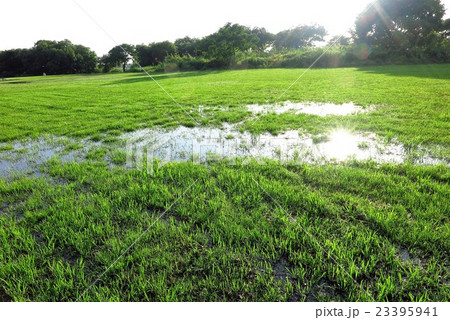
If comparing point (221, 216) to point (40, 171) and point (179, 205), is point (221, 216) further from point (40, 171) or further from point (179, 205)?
point (40, 171)

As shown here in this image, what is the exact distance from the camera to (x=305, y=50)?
36.4 meters

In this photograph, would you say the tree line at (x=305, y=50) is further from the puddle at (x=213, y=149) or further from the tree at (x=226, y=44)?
the puddle at (x=213, y=149)

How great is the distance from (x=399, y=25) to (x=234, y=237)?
168 feet

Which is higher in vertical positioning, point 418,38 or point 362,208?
point 418,38

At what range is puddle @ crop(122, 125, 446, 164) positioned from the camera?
169 inches

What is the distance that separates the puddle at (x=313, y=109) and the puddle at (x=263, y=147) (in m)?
2.40

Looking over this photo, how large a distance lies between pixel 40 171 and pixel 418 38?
47276 mm

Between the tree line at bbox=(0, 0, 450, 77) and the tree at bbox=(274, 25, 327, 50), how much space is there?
1276cm

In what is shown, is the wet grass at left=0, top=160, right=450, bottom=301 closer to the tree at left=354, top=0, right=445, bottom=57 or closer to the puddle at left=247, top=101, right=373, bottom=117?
the puddle at left=247, top=101, right=373, bottom=117

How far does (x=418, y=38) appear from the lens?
33469mm

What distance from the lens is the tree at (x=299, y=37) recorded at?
54.9 m

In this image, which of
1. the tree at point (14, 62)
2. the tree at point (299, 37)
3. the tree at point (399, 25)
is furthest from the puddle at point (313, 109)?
the tree at point (299, 37)

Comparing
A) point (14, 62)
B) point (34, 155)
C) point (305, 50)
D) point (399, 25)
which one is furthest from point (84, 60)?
point (399, 25)
